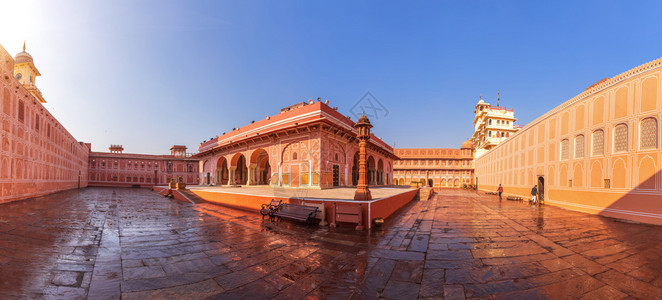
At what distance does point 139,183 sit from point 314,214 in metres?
52.8

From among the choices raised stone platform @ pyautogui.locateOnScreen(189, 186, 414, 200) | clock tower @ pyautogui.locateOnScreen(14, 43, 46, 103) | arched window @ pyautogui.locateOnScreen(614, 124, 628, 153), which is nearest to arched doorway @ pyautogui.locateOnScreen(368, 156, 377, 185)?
raised stone platform @ pyautogui.locateOnScreen(189, 186, 414, 200)

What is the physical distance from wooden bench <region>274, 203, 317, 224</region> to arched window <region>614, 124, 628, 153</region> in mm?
14315

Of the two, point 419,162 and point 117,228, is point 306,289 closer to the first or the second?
point 117,228

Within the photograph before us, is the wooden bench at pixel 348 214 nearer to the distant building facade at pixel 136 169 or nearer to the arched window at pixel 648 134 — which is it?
the arched window at pixel 648 134

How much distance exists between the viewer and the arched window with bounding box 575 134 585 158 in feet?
45.5

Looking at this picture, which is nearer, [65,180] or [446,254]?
[446,254]

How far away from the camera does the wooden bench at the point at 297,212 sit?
818cm

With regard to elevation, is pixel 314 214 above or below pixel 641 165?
below

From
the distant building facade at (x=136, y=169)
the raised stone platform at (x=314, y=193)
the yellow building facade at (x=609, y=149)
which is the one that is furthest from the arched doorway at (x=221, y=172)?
the yellow building facade at (x=609, y=149)

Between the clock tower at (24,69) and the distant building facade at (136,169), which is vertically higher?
the clock tower at (24,69)

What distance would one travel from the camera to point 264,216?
9789 millimetres

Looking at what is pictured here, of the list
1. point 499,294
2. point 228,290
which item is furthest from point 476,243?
point 228,290

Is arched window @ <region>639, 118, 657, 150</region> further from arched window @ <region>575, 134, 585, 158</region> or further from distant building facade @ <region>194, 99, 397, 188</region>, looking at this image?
distant building facade @ <region>194, 99, 397, 188</region>

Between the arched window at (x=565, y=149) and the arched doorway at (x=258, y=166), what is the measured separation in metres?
22.1
